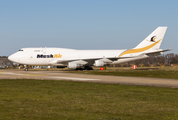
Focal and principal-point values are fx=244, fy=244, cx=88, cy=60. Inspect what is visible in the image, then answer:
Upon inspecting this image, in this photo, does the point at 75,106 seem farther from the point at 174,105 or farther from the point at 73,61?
the point at 73,61

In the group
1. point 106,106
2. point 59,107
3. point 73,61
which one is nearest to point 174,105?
point 106,106

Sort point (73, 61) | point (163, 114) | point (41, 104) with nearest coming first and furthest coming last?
point (163, 114), point (41, 104), point (73, 61)

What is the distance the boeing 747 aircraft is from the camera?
45.5m

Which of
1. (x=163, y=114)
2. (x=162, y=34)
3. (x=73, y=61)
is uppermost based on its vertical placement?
(x=162, y=34)

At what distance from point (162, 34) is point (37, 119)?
145 feet

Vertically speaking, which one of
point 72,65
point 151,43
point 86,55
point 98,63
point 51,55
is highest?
point 151,43

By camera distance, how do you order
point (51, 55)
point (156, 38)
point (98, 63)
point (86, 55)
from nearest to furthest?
1. point (98, 63)
2. point (51, 55)
3. point (156, 38)
4. point (86, 55)

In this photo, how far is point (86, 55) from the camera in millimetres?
47875

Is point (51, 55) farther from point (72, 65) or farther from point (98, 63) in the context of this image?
point (98, 63)

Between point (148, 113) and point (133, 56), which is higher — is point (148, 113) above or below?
below

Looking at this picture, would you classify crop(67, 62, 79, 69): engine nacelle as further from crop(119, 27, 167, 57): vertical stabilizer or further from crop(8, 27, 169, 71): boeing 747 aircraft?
crop(119, 27, 167, 57): vertical stabilizer

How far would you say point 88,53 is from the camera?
48.1m

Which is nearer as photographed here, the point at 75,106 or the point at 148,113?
the point at 148,113

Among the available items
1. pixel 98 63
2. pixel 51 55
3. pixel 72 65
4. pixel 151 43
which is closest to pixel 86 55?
pixel 98 63
